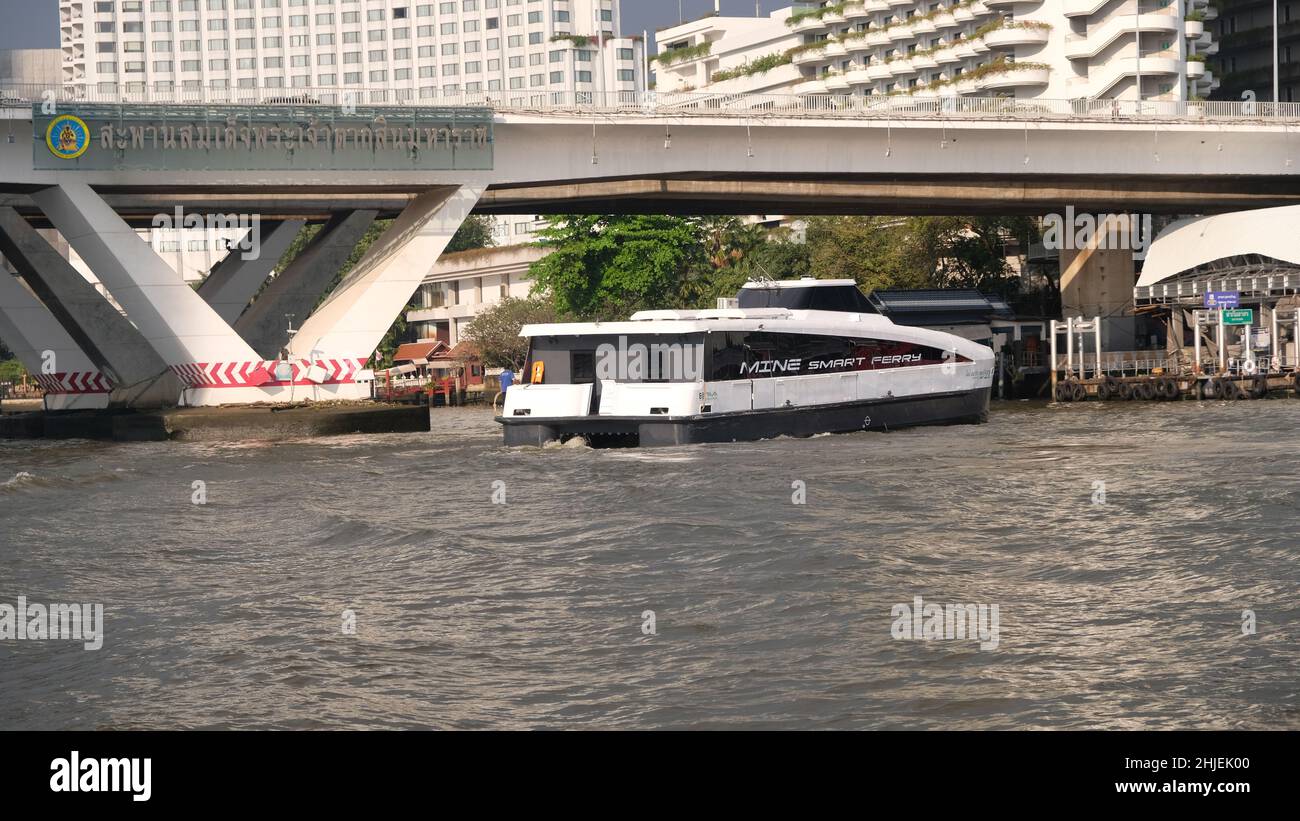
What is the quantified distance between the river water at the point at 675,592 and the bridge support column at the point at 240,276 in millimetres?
27383

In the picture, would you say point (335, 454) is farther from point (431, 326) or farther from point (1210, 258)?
point (431, 326)

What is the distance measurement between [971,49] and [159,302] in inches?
2402

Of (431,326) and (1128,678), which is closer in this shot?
(1128,678)

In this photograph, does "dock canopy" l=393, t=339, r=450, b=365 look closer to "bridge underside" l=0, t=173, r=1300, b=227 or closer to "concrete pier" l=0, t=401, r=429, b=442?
"bridge underside" l=0, t=173, r=1300, b=227

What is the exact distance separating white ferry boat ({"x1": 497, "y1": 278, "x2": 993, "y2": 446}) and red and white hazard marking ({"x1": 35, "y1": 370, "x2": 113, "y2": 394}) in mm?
21710

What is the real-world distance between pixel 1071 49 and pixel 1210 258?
35.2m

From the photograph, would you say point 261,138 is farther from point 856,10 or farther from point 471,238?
point 471,238

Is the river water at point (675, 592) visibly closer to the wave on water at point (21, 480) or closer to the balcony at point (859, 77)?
the wave on water at point (21, 480)

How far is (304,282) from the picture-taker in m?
50.7

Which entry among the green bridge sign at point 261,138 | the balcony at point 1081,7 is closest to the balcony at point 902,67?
the balcony at point 1081,7

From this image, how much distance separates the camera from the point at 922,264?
69250 mm

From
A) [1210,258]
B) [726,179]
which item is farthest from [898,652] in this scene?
[1210,258]

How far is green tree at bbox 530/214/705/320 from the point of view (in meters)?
72.4

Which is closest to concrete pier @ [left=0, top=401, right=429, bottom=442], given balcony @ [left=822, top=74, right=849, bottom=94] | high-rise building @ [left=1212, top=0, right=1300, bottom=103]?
balcony @ [left=822, top=74, right=849, bottom=94]
